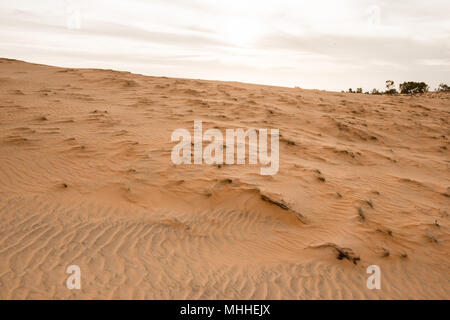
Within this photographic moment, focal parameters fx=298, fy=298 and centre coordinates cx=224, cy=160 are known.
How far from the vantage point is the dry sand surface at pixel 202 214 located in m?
3.44

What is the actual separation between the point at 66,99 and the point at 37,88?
2.38 metres

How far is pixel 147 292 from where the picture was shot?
3135 millimetres

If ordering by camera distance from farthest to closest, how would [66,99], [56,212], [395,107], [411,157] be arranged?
[395,107] < [66,99] < [411,157] < [56,212]

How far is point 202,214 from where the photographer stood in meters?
4.80

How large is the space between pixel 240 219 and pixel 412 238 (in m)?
2.64

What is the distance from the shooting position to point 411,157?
8336 millimetres

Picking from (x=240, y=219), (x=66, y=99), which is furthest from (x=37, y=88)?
(x=240, y=219)

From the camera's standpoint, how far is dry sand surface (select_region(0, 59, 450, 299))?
344cm
